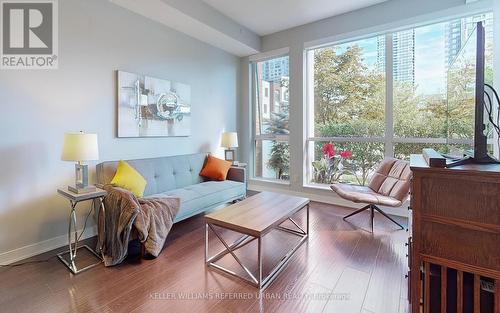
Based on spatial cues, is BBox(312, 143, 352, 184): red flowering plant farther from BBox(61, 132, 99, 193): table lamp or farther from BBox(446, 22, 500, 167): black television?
BBox(61, 132, 99, 193): table lamp

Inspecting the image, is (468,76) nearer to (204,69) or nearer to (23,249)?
(204,69)

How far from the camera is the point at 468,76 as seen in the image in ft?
6.94

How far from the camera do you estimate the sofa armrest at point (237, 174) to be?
13.1 ft

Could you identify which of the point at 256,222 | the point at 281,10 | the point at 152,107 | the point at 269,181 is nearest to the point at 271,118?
the point at 269,181

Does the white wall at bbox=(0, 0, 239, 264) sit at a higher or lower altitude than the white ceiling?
lower

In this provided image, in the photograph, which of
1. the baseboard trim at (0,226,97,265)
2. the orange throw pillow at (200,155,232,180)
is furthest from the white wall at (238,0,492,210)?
the baseboard trim at (0,226,97,265)

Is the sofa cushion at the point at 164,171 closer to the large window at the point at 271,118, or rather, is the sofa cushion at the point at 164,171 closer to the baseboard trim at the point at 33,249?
the baseboard trim at the point at 33,249

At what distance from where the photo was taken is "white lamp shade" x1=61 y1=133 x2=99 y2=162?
88.0 inches

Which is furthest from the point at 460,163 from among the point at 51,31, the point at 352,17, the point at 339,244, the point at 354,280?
the point at 51,31

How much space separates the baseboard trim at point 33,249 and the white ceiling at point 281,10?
11.4 feet

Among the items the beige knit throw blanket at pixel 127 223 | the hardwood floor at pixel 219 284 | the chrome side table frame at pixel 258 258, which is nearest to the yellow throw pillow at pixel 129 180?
the beige knit throw blanket at pixel 127 223

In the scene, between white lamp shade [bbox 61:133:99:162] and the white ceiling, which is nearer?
white lamp shade [bbox 61:133:99:162]

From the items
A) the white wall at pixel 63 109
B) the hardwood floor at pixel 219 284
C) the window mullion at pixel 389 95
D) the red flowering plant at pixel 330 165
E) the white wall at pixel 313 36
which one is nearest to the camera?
the hardwood floor at pixel 219 284

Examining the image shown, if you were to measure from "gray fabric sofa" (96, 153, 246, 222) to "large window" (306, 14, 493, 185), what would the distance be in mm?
1658
